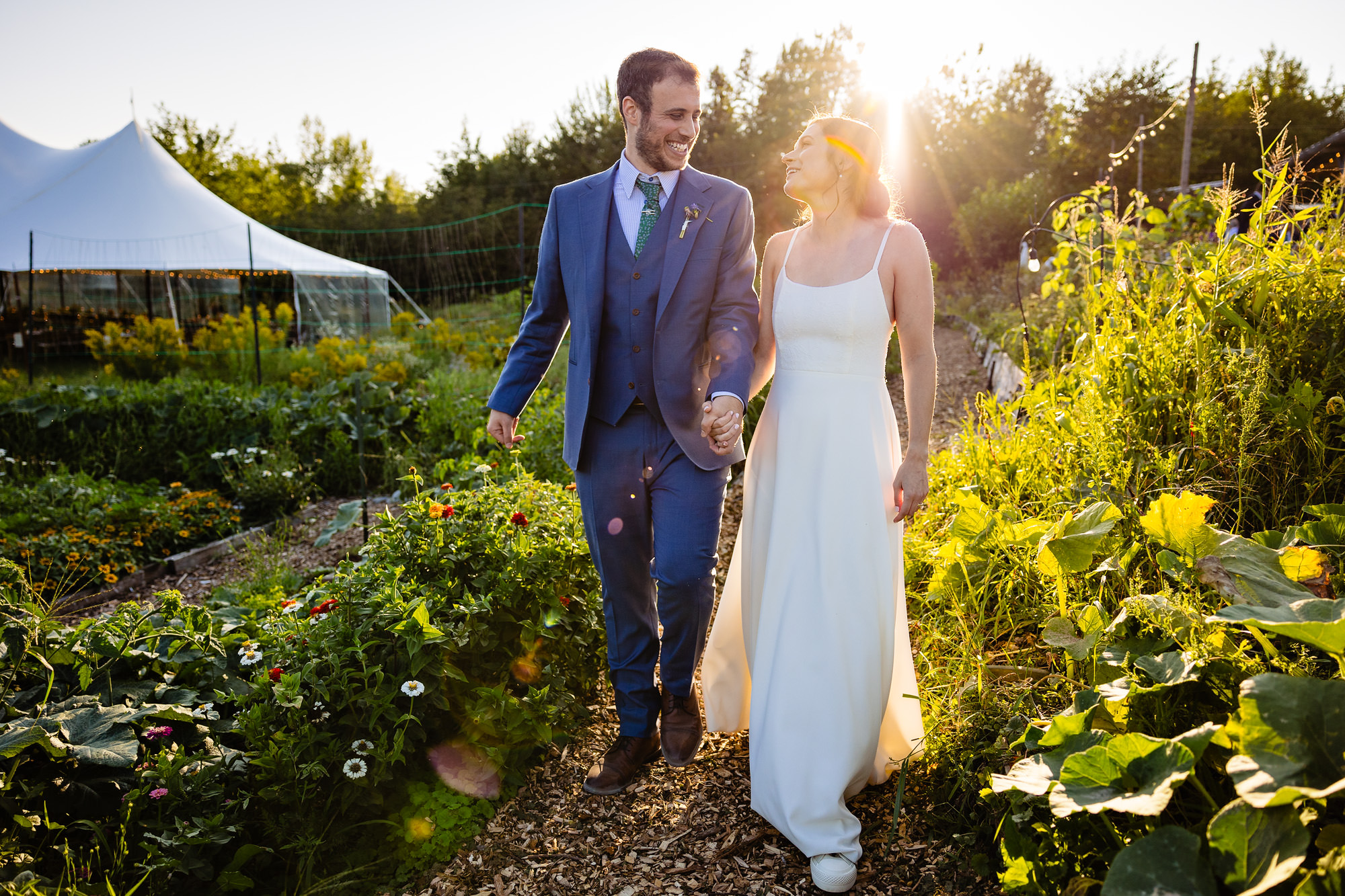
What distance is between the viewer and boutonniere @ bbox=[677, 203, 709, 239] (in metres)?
2.18

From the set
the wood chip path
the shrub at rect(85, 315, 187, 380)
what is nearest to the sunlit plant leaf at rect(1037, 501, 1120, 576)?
the wood chip path

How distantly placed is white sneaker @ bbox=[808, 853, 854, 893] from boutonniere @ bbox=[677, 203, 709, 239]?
1.65 m

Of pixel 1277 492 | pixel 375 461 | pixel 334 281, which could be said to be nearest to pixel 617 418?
pixel 1277 492

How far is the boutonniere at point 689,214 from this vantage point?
2182 millimetres

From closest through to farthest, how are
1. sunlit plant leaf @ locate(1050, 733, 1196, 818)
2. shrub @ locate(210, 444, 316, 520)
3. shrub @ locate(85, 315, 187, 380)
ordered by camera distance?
sunlit plant leaf @ locate(1050, 733, 1196, 818) → shrub @ locate(210, 444, 316, 520) → shrub @ locate(85, 315, 187, 380)

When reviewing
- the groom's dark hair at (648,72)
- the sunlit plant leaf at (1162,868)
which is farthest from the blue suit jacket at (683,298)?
the sunlit plant leaf at (1162,868)

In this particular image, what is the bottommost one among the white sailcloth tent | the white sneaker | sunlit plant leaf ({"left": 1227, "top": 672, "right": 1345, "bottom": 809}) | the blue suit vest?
the white sneaker

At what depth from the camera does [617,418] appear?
2.21m

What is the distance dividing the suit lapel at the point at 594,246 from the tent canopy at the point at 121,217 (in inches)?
480

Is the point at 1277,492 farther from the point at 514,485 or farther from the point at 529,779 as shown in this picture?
the point at 514,485

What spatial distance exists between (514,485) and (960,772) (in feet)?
6.17

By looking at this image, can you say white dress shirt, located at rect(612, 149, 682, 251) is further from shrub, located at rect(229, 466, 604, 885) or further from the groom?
shrub, located at rect(229, 466, 604, 885)

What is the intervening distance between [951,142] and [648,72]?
2286 centimetres

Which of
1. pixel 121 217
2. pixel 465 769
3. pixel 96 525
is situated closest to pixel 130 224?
pixel 121 217
